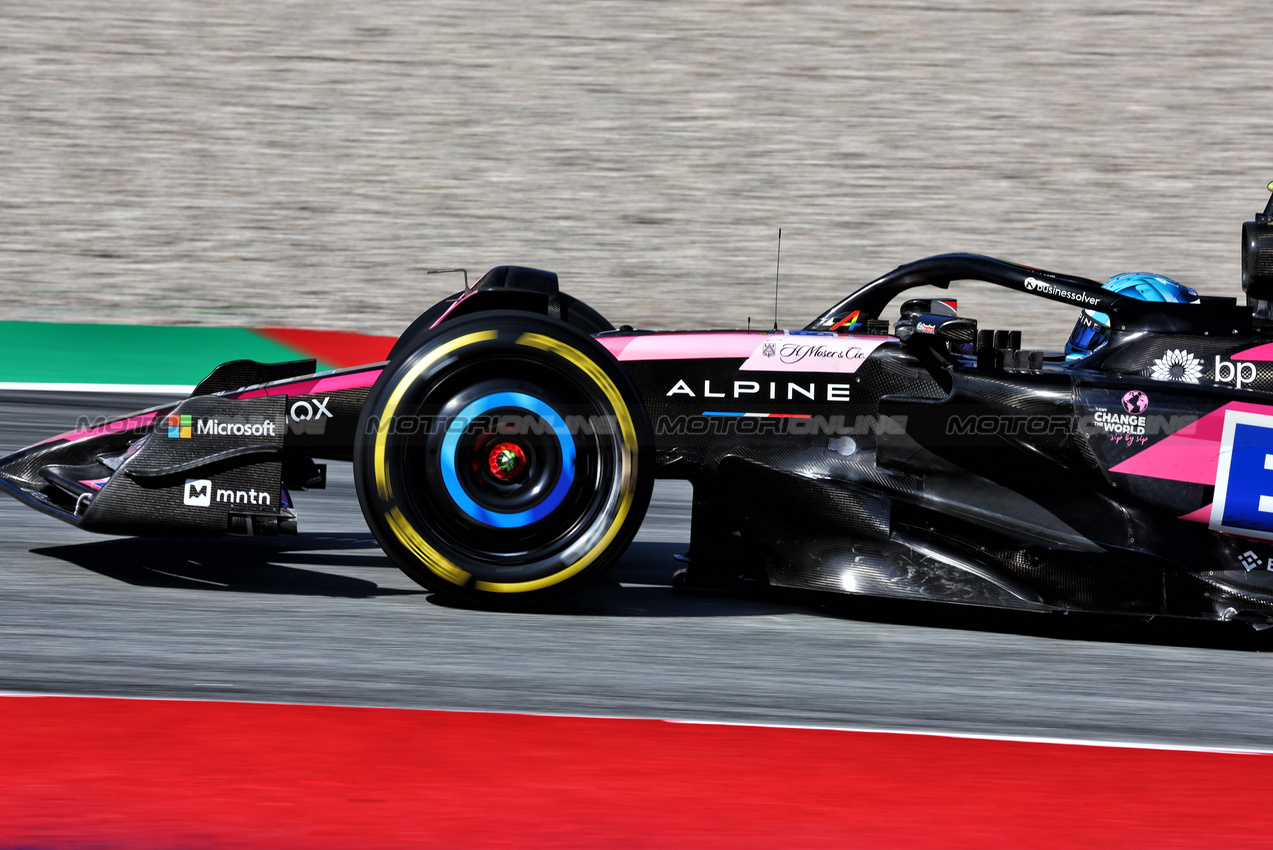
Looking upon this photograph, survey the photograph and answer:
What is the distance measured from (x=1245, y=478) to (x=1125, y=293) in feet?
3.67

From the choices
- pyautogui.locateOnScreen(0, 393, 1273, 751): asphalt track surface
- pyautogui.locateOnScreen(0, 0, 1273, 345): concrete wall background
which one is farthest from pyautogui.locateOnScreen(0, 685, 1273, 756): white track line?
pyautogui.locateOnScreen(0, 0, 1273, 345): concrete wall background

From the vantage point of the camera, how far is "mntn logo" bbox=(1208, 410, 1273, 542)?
409cm

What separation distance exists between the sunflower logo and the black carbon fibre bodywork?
0.10 m

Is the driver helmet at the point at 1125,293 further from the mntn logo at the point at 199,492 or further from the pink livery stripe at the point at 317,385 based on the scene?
the mntn logo at the point at 199,492

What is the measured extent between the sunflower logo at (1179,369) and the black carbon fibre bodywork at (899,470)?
0.10 meters

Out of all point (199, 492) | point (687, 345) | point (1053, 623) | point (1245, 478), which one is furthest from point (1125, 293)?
point (199, 492)

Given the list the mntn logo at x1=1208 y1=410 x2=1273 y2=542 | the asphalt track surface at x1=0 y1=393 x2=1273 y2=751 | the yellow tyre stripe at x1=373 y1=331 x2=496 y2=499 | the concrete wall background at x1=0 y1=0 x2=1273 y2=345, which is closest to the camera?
the asphalt track surface at x1=0 y1=393 x2=1273 y2=751

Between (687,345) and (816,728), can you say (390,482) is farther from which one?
(816,728)

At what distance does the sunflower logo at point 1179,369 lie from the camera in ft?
14.9

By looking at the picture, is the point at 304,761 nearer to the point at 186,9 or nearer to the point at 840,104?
the point at 840,104

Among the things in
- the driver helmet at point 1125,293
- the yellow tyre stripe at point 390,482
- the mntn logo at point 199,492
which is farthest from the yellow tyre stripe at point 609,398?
the driver helmet at point 1125,293

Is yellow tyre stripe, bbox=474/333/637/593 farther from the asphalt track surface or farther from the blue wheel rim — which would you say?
the asphalt track surface

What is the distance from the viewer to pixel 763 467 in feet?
13.8

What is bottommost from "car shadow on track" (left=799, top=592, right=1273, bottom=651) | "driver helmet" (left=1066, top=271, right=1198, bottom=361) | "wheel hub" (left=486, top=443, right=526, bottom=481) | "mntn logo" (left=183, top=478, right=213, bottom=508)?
"car shadow on track" (left=799, top=592, right=1273, bottom=651)
